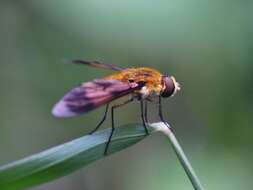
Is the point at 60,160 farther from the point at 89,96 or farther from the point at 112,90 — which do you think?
the point at 112,90

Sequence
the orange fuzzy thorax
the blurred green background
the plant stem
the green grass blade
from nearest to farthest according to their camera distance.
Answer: the green grass blade
the plant stem
the orange fuzzy thorax
the blurred green background

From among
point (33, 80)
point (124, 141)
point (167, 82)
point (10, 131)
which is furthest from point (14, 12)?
point (124, 141)

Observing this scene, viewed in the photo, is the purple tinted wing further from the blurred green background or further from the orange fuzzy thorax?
the blurred green background

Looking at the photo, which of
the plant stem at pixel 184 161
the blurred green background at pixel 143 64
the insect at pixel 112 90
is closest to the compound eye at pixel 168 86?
the insect at pixel 112 90

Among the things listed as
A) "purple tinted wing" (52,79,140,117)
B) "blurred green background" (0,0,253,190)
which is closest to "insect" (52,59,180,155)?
"purple tinted wing" (52,79,140,117)

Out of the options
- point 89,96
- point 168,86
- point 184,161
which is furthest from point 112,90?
point 184,161

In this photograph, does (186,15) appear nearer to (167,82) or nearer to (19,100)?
(167,82)

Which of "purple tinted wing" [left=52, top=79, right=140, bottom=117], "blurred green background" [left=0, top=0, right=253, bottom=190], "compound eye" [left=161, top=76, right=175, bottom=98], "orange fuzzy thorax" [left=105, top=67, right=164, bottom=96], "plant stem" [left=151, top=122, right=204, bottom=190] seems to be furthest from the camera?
"blurred green background" [left=0, top=0, right=253, bottom=190]

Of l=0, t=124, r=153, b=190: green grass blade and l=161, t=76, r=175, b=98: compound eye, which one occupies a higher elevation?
l=0, t=124, r=153, b=190: green grass blade
